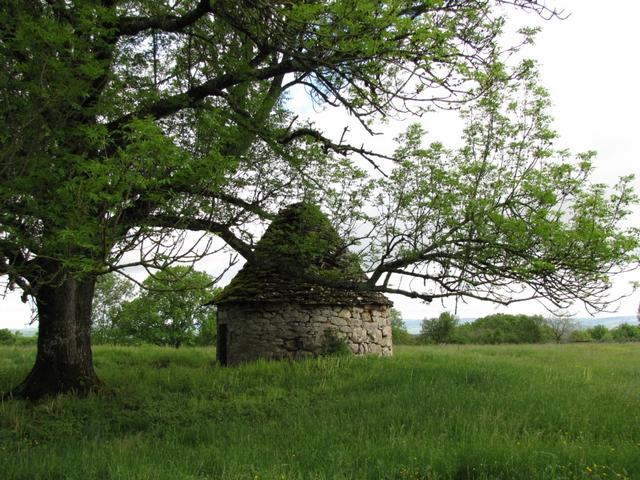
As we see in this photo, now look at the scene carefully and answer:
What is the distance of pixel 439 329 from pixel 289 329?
48390 mm

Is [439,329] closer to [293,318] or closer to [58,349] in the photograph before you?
[293,318]

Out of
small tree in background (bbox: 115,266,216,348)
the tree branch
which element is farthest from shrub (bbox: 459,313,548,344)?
the tree branch

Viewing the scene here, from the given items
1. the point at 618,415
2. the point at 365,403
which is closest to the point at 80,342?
the point at 365,403

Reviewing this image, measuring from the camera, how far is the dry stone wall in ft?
47.5

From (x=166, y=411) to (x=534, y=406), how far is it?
630cm

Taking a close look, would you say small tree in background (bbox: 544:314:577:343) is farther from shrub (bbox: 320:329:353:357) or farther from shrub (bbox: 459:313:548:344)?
shrub (bbox: 320:329:353:357)

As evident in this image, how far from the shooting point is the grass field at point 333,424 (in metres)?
5.52

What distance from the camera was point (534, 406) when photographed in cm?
835

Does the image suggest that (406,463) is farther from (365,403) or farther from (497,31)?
(497,31)

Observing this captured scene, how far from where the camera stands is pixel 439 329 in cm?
5991

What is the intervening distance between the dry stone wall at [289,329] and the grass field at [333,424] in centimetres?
132

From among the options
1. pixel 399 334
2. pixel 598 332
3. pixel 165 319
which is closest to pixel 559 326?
pixel 598 332

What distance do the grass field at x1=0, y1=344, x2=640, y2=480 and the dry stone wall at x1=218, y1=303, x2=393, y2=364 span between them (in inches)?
51.8

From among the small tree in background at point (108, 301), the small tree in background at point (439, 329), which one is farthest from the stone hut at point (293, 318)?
the small tree in background at point (439, 329)
